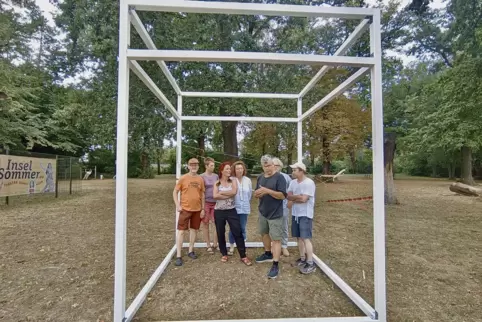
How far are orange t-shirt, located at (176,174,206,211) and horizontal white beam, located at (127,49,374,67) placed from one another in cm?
202

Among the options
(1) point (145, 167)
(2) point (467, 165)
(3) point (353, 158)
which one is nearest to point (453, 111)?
(2) point (467, 165)

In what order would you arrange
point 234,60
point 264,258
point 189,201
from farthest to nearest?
point 264,258, point 189,201, point 234,60

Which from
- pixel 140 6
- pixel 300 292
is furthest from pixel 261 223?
pixel 140 6

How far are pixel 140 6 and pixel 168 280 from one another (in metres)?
2.91

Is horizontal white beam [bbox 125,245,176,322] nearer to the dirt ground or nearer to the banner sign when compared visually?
the dirt ground

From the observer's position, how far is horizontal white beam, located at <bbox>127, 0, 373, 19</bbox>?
232 cm

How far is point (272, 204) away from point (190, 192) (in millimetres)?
1150

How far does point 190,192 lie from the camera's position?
405cm

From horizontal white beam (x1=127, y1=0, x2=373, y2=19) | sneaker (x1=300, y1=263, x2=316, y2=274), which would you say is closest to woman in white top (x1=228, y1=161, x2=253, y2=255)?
sneaker (x1=300, y1=263, x2=316, y2=274)

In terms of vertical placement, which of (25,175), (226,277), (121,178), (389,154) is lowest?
(226,277)

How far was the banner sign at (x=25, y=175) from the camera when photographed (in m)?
8.23

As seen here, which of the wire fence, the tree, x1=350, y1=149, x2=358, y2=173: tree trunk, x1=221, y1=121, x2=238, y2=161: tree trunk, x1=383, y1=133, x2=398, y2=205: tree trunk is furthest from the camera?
x1=350, y1=149, x2=358, y2=173: tree trunk

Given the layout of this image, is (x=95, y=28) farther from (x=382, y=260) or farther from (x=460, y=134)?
(x=460, y=134)

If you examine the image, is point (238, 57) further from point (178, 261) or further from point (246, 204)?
point (178, 261)
